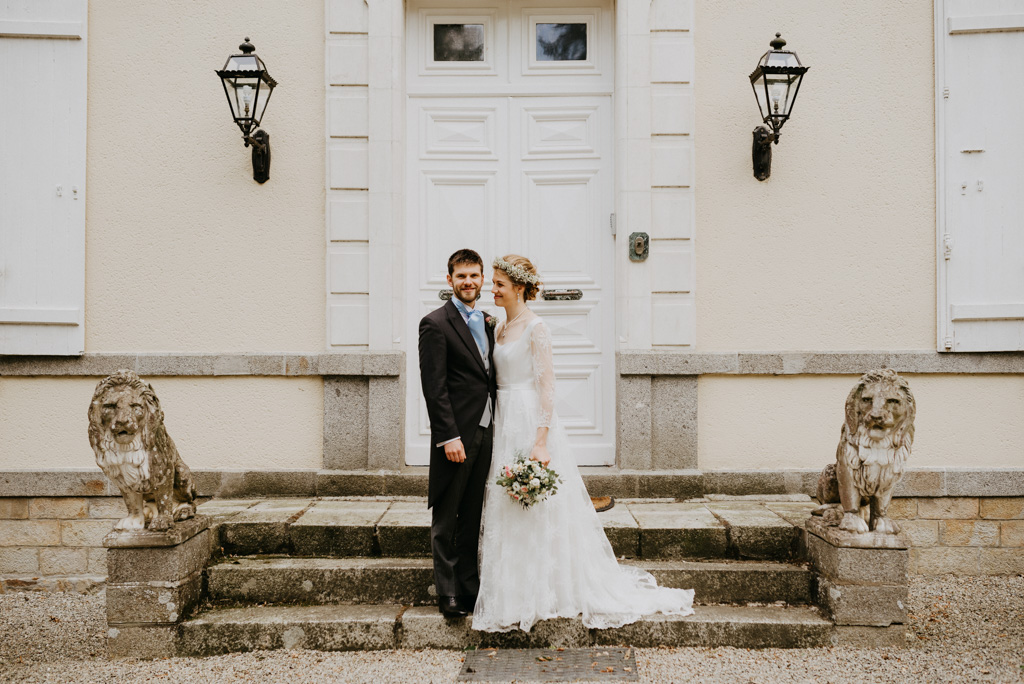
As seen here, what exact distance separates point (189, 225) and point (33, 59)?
5.15 ft

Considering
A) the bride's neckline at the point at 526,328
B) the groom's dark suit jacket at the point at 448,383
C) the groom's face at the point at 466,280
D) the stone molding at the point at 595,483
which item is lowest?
the stone molding at the point at 595,483

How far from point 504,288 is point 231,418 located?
264 centimetres

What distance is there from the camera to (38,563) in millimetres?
5227

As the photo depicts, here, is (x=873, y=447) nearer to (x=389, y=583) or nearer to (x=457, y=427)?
(x=457, y=427)

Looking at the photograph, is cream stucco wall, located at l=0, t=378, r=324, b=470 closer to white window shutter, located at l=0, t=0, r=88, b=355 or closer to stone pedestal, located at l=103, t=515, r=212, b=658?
white window shutter, located at l=0, t=0, r=88, b=355

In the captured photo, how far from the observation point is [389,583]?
4188mm

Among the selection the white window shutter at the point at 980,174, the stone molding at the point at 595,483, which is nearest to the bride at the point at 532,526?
the stone molding at the point at 595,483

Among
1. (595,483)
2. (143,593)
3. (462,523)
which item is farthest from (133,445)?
(595,483)

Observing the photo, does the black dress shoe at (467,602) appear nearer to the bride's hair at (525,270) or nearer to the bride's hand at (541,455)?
the bride's hand at (541,455)

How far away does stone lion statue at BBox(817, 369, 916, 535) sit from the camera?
379 cm

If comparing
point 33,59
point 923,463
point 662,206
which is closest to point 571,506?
point 662,206

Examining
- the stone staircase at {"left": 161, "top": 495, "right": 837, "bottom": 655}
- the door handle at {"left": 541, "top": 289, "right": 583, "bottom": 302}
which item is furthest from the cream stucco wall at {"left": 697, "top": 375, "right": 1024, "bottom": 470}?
the door handle at {"left": 541, "top": 289, "right": 583, "bottom": 302}

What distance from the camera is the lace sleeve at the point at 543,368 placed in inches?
148

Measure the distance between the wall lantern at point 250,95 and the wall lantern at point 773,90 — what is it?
3.35 metres
